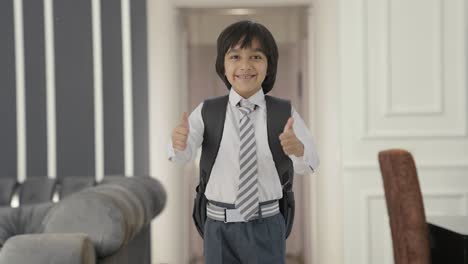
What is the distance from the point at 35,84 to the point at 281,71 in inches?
92.9

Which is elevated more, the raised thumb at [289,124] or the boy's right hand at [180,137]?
the raised thumb at [289,124]

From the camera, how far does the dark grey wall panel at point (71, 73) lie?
14.3ft

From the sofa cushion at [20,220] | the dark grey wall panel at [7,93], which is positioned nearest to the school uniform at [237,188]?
the sofa cushion at [20,220]

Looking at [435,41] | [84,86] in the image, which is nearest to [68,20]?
[84,86]

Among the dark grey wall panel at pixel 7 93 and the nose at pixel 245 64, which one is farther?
the dark grey wall panel at pixel 7 93

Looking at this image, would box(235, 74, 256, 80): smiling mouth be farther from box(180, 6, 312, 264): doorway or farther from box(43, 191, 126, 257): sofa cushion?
box(180, 6, 312, 264): doorway

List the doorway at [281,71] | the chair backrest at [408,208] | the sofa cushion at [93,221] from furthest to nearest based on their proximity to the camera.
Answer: the doorway at [281,71]
the sofa cushion at [93,221]
the chair backrest at [408,208]

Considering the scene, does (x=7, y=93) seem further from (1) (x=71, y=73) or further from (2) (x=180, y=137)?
(2) (x=180, y=137)

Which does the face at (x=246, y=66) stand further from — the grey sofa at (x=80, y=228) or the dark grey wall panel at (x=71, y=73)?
the dark grey wall panel at (x=71, y=73)

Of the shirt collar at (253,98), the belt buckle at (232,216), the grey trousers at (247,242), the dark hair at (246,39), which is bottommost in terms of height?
the grey trousers at (247,242)

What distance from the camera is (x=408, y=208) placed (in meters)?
2.03

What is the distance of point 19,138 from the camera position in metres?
4.36

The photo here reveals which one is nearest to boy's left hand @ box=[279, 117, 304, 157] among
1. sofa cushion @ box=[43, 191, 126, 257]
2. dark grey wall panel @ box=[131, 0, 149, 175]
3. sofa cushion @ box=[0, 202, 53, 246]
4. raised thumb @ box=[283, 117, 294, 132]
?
raised thumb @ box=[283, 117, 294, 132]

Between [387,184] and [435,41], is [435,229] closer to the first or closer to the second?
[387,184]
